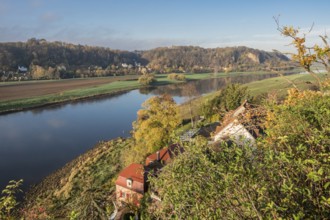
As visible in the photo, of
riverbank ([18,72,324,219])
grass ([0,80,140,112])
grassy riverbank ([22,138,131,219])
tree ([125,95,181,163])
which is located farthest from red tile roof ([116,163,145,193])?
grass ([0,80,140,112])

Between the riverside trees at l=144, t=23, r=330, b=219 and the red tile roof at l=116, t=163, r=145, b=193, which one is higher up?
the riverside trees at l=144, t=23, r=330, b=219

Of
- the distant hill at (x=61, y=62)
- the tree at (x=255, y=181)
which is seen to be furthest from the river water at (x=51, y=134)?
the distant hill at (x=61, y=62)

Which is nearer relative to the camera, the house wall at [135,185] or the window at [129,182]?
the house wall at [135,185]

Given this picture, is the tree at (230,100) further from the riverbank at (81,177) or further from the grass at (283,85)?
the riverbank at (81,177)

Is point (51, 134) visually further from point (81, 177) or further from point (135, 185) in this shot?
point (135, 185)

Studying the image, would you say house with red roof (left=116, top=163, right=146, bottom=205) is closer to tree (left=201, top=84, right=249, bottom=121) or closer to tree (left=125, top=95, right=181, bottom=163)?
tree (left=125, top=95, right=181, bottom=163)
